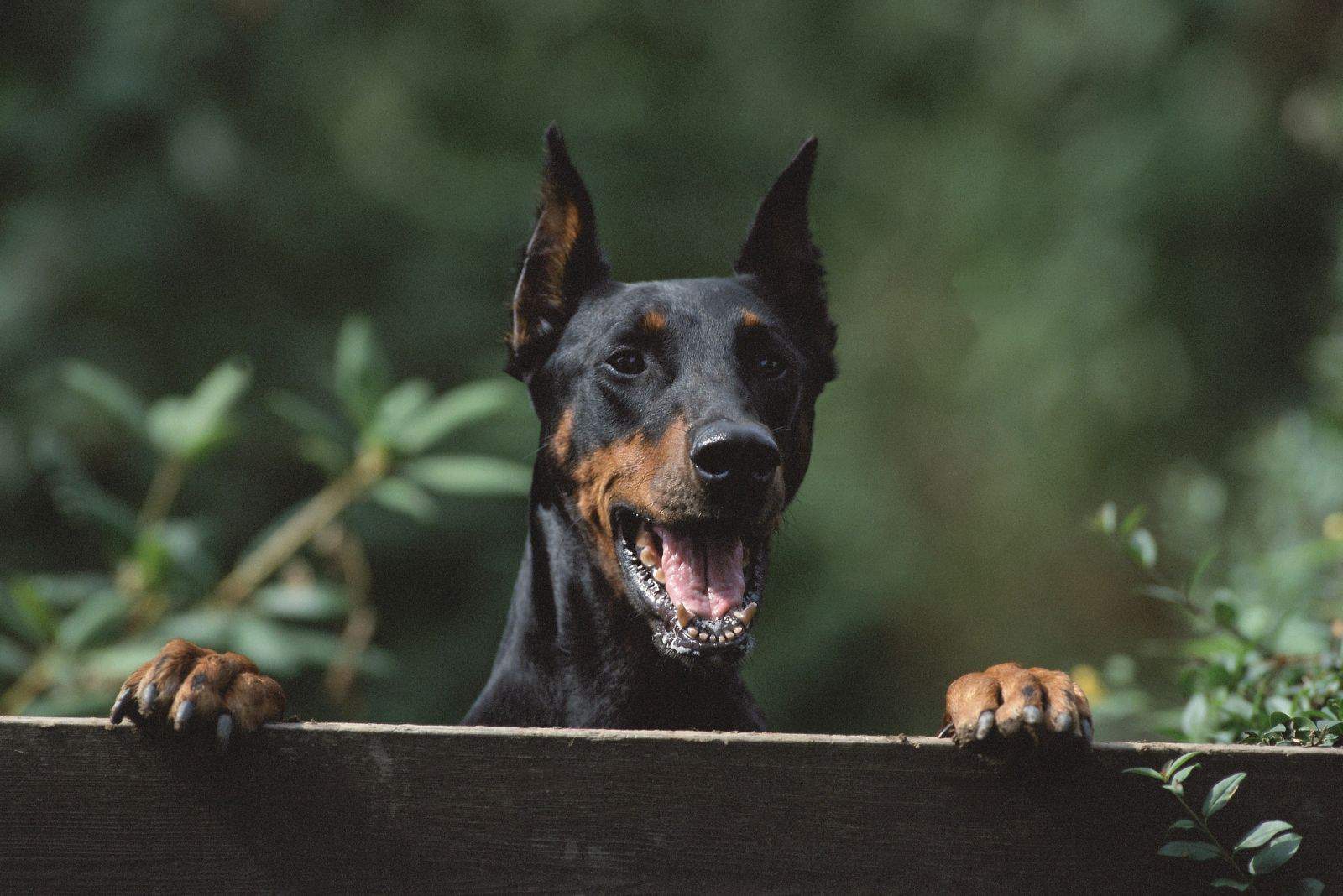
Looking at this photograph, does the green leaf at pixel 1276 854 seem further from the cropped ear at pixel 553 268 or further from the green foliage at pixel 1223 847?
the cropped ear at pixel 553 268

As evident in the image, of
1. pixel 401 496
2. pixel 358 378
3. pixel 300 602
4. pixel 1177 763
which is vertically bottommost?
pixel 1177 763

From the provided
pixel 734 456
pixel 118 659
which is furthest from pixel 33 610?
pixel 734 456

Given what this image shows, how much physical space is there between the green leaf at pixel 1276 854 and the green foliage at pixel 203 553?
84.4 inches

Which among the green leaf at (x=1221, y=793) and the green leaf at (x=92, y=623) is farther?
the green leaf at (x=92, y=623)

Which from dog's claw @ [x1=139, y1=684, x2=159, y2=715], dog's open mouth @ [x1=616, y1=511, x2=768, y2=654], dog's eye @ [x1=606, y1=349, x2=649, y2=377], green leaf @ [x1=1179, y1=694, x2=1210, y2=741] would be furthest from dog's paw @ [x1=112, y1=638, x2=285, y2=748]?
green leaf @ [x1=1179, y1=694, x2=1210, y2=741]

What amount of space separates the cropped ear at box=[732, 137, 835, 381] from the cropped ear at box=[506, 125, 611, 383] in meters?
0.37

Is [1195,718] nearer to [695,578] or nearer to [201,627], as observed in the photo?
[695,578]

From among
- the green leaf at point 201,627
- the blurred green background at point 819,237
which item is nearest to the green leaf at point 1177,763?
the green leaf at point 201,627

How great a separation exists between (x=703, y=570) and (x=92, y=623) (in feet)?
5.39

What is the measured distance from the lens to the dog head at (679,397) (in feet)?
8.50

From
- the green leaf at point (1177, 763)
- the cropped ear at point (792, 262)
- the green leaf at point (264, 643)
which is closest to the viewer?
the green leaf at point (1177, 763)

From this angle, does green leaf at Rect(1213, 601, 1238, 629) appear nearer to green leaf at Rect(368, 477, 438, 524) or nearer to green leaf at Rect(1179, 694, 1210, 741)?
green leaf at Rect(1179, 694, 1210, 741)

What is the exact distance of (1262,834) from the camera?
5.96ft

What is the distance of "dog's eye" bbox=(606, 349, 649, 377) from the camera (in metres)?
2.89
